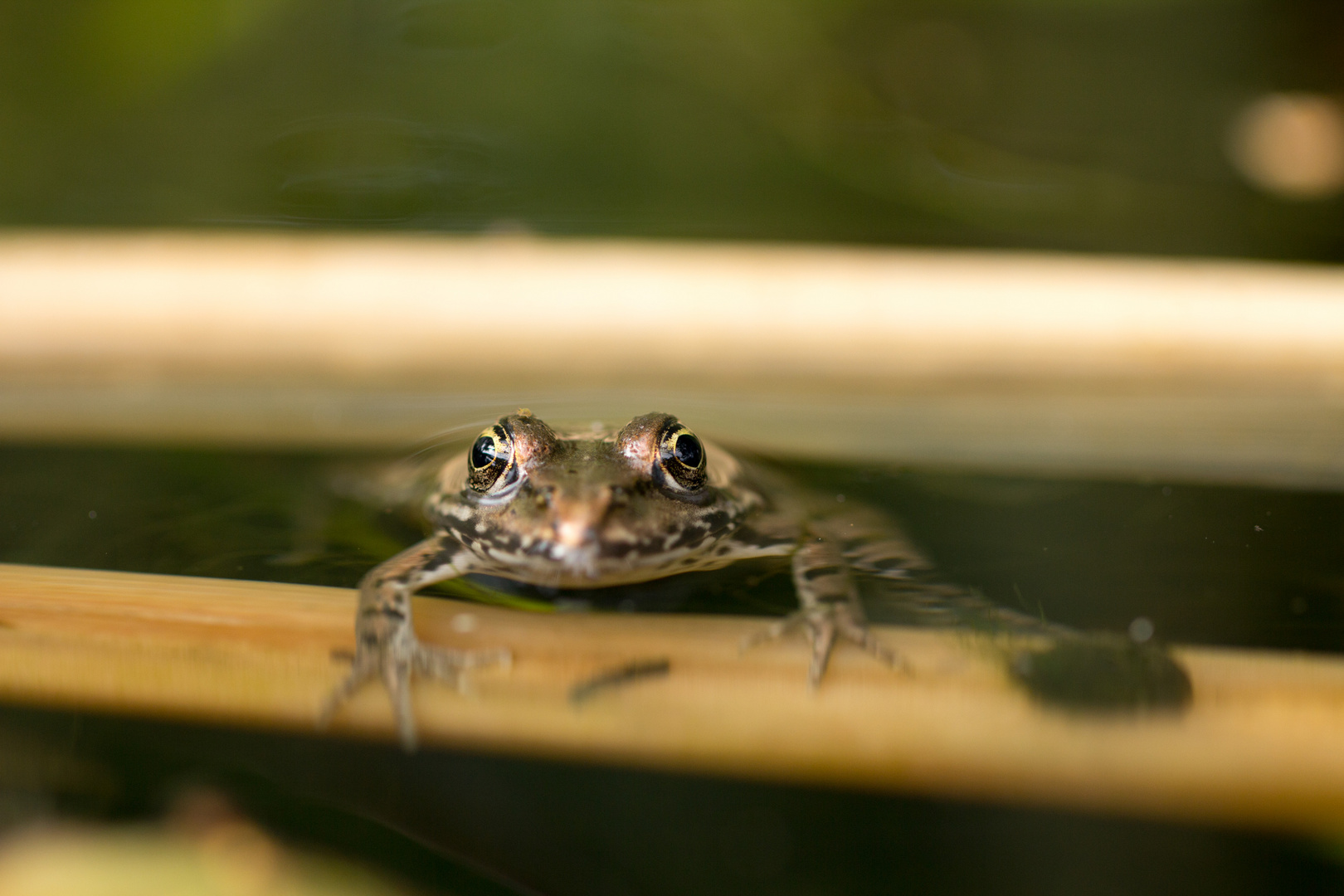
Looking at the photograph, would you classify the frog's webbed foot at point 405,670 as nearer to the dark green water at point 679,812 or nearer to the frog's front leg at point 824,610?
the dark green water at point 679,812

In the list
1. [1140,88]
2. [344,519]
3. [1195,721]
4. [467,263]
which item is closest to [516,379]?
[467,263]

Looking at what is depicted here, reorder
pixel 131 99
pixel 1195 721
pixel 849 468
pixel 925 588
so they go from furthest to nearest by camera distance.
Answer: pixel 131 99
pixel 849 468
pixel 925 588
pixel 1195 721

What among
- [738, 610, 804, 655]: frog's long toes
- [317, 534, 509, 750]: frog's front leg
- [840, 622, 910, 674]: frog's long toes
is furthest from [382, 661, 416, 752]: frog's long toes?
[840, 622, 910, 674]: frog's long toes

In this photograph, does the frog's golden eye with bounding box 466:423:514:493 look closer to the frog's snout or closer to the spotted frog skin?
the spotted frog skin

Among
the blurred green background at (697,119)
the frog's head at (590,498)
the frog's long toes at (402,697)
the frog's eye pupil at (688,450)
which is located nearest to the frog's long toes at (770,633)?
the frog's head at (590,498)

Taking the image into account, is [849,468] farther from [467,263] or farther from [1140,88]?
[1140,88]

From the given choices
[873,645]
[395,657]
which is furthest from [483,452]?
[873,645]

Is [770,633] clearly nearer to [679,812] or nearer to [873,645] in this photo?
[873,645]
